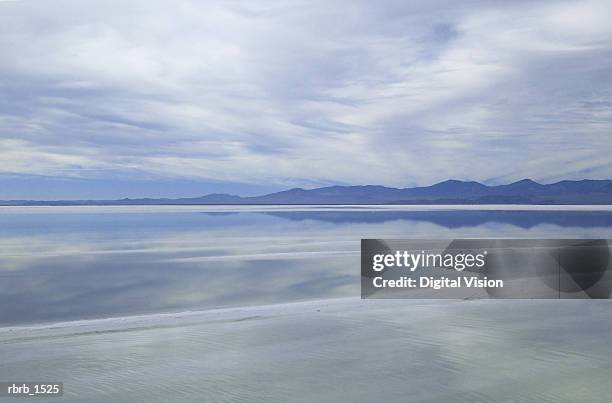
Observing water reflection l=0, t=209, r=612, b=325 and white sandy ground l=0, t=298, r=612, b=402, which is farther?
water reflection l=0, t=209, r=612, b=325

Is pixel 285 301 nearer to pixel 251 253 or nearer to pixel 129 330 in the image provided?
pixel 129 330

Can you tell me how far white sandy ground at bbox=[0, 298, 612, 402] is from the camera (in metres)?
4.35

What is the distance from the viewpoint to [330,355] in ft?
17.4

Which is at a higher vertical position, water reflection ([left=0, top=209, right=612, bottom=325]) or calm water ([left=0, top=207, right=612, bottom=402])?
water reflection ([left=0, top=209, right=612, bottom=325])

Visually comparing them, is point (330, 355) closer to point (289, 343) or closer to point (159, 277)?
point (289, 343)

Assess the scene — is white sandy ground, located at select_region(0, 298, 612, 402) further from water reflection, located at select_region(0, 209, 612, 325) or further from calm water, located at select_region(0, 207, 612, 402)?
water reflection, located at select_region(0, 209, 612, 325)

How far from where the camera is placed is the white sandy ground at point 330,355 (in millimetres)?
4348

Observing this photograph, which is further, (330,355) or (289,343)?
(289,343)

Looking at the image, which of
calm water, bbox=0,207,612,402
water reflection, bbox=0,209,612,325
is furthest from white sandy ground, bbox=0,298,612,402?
water reflection, bbox=0,209,612,325

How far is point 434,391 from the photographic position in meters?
4.31

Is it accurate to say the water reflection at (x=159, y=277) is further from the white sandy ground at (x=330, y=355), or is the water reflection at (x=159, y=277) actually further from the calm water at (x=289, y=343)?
the white sandy ground at (x=330, y=355)

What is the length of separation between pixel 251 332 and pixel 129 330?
1.28 meters

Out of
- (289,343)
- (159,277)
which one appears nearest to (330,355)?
→ (289,343)

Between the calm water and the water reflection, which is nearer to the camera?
the calm water
